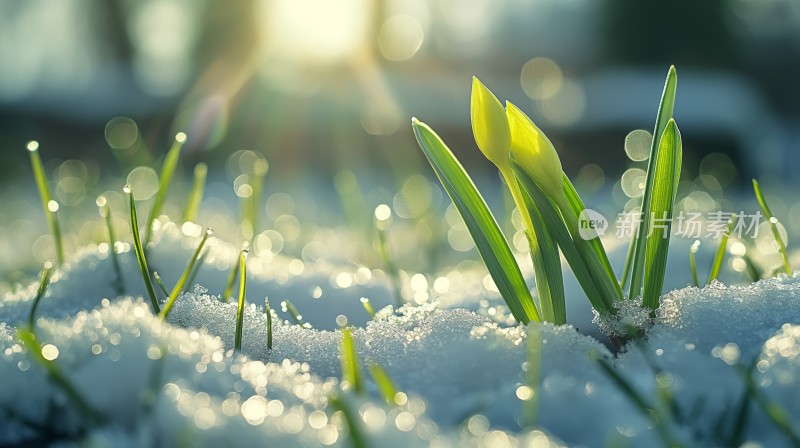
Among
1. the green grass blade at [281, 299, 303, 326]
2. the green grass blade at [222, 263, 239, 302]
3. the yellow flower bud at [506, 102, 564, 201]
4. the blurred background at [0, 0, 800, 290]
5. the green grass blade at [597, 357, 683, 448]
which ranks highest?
the blurred background at [0, 0, 800, 290]

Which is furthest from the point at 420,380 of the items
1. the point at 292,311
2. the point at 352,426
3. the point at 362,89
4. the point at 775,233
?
the point at 362,89

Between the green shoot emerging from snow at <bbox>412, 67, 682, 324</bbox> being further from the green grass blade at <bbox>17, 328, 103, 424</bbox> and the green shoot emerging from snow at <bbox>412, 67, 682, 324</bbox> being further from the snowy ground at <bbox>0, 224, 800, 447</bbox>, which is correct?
the green grass blade at <bbox>17, 328, 103, 424</bbox>

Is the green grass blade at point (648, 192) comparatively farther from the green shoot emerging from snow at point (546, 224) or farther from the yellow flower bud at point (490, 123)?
the yellow flower bud at point (490, 123)

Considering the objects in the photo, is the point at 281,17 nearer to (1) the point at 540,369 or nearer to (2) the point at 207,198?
(2) the point at 207,198

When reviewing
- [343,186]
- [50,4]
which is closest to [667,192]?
[343,186]

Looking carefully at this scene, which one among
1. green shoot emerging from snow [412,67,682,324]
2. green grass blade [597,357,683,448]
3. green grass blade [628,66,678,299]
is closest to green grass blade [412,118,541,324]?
green shoot emerging from snow [412,67,682,324]

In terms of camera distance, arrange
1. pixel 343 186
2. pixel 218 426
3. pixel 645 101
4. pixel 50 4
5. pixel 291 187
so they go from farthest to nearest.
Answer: pixel 50 4, pixel 645 101, pixel 291 187, pixel 343 186, pixel 218 426

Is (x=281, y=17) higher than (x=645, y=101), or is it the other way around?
(x=281, y=17)
